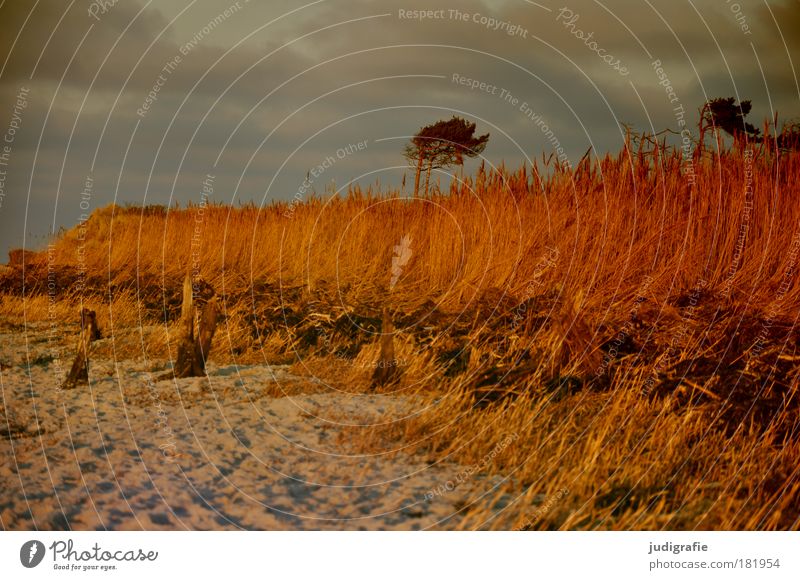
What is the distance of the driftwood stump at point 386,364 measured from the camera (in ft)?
18.6

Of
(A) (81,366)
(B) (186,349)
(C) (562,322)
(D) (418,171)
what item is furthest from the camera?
(D) (418,171)

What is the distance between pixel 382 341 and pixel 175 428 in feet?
5.59

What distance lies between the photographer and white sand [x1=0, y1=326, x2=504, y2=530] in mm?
4086

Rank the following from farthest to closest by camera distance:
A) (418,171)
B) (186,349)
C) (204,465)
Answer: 1. (418,171)
2. (186,349)
3. (204,465)

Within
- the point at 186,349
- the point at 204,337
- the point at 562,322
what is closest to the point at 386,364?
the point at 562,322

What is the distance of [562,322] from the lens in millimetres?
5641

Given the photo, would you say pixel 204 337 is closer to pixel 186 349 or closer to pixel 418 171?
pixel 186 349

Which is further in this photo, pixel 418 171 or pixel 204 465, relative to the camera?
pixel 418 171

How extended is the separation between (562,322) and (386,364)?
1389 millimetres

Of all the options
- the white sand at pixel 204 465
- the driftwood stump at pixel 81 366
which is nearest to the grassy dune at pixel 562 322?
the white sand at pixel 204 465

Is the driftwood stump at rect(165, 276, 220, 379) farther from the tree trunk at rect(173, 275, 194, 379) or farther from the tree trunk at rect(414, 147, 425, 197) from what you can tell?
the tree trunk at rect(414, 147, 425, 197)

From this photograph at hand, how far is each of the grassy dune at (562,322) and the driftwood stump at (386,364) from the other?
89 mm

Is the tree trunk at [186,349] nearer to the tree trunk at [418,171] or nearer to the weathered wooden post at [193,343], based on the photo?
the weathered wooden post at [193,343]

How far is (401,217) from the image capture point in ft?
26.1
